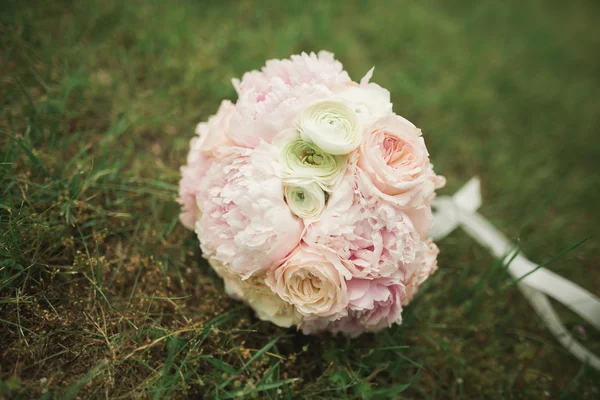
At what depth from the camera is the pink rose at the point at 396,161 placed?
4.14ft

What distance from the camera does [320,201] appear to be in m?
1.27

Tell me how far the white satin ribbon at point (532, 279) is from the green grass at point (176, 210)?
3.5 inches

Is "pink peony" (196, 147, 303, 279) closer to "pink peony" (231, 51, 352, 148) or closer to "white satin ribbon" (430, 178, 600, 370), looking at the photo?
"pink peony" (231, 51, 352, 148)

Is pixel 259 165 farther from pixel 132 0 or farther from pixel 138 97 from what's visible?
pixel 132 0

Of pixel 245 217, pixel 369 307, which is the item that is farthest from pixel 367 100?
pixel 369 307

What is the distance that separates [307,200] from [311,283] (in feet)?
0.90

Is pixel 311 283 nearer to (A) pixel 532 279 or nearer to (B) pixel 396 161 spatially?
(B) pixel 396 161

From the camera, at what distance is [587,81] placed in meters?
4.22

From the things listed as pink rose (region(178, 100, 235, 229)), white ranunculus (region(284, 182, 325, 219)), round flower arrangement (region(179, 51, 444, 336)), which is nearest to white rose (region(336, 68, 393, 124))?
round flower arrangement (region(179, 51, 444, 336))

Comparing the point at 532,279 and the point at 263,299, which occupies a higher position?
the point at 532,279

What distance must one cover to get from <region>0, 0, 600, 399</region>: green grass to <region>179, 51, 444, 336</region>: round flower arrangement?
A: 1.23 feet

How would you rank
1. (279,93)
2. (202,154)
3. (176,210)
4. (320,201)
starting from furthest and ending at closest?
(176,210), (202,154), (279,93), (320,201)

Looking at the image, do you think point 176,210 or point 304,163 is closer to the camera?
point 304,163

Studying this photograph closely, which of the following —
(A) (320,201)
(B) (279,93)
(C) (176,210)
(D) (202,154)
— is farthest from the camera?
(C) (176,210)
